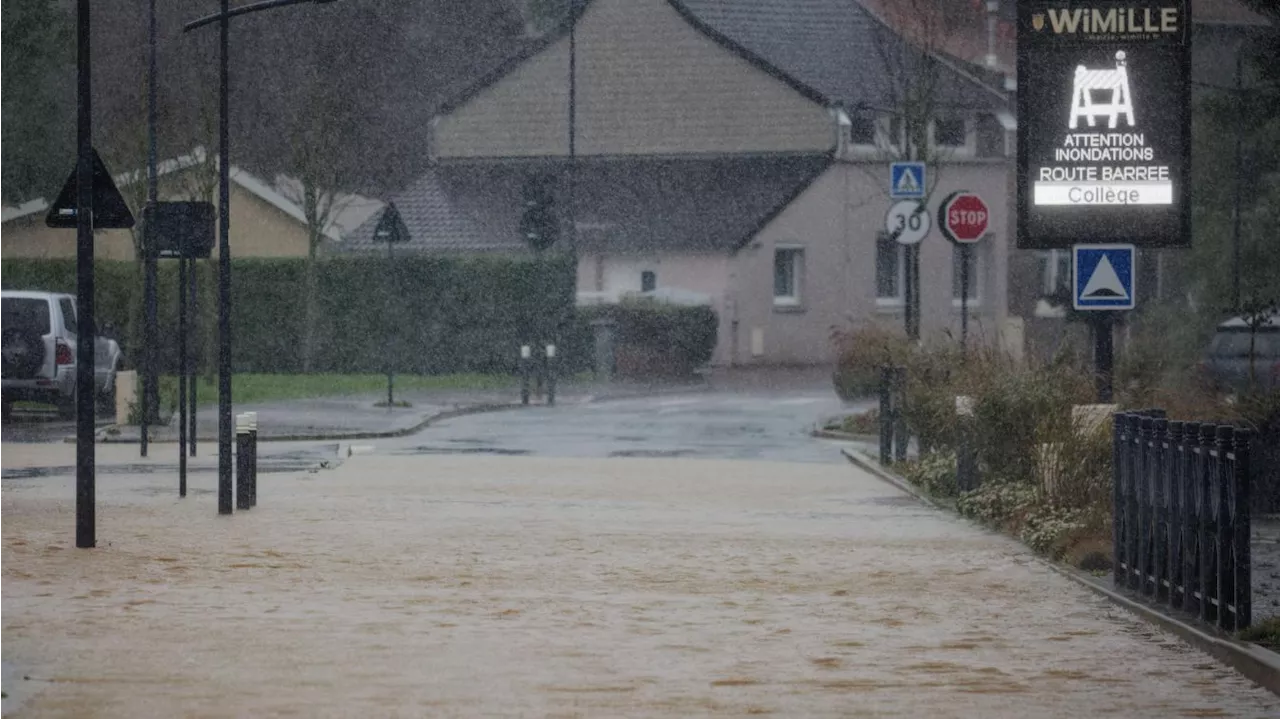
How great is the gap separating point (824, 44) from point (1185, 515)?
5206 cm

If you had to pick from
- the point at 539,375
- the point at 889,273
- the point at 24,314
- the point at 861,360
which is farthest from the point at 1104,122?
the point at 889,273

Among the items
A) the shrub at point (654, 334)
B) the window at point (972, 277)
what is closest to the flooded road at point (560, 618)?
the shrub at point (654, 334)

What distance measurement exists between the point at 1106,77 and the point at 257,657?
1035 centimetres

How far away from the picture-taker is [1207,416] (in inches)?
734

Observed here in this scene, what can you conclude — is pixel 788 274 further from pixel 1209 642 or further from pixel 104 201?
pixel 1209 642

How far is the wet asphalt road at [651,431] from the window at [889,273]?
690 inches

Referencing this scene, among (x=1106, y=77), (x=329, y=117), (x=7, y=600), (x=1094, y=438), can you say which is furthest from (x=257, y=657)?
(x=329, y=117)

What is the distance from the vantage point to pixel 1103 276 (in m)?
18.3

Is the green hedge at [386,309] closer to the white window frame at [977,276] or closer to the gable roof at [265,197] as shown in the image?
the gable roof at [265,197]

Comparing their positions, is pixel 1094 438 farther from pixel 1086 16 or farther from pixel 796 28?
pixel 796 28

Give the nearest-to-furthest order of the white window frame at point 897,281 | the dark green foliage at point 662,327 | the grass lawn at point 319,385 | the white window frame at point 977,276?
the grass lawn at point 319,385 → the dark green foliage at point 662,327 → the white window frame at point 897,281 → the white window frame at point 977,276

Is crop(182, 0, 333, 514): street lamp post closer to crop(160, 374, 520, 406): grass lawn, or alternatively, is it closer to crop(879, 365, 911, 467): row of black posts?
crop(879, 365, 911, 467): row of black posts

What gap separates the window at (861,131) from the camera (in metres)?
59.4

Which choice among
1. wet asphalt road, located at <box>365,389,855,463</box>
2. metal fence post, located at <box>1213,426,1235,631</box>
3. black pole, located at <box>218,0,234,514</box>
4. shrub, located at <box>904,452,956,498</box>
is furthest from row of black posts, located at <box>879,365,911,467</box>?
metal fence post, located at <box>1213,426,1235,631</box>
